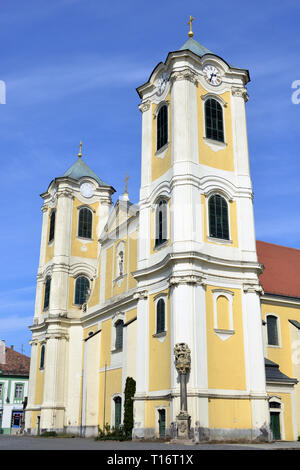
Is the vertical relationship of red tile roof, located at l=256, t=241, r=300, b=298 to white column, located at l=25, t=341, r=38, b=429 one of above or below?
above

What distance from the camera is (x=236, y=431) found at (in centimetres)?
2292

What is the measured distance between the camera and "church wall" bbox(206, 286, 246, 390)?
23453 mm

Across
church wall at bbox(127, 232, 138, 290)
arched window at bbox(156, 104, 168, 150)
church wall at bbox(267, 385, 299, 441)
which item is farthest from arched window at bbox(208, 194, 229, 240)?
church wall at bbox(267, 385, 299, 441)

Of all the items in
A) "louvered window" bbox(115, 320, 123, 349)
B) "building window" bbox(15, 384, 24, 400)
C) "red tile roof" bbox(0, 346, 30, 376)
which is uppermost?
"red tile roof" bbox(0, 346, 30, 376)

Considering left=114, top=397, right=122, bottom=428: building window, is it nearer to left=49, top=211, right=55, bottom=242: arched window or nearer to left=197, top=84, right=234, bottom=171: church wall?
left=197, top=84, right=234, bottom=171: church wall

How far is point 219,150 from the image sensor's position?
1103 inches

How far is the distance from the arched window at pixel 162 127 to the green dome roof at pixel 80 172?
14178 mm

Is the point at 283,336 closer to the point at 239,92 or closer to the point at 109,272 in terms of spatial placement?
the point at 109,272

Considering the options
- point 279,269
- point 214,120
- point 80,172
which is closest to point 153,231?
point 214,120

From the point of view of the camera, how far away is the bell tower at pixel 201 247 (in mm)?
23328

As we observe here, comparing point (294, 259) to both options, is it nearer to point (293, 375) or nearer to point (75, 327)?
point (293, 375)

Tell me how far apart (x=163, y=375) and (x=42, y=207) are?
23.3 meters

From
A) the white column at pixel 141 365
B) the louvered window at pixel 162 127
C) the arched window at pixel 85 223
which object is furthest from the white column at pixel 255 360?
the arched window at pixel 85 223

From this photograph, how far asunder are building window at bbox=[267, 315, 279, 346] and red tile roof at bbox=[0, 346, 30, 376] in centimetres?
3397
